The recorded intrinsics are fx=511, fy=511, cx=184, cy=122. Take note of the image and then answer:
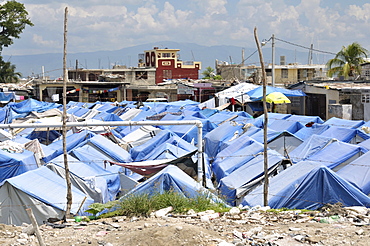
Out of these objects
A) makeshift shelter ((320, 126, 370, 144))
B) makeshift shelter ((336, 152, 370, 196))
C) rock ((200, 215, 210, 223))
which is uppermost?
makeshift shelter ((320, 126, 370, 144))

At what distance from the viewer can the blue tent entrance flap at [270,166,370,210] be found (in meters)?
10.1

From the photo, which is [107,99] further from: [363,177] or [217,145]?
[363,177]

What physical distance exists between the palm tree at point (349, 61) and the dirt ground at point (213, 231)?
25936 millimetres

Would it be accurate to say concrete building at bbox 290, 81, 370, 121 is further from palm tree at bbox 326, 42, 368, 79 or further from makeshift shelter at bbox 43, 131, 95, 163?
makeshift shelter at bbox 43, 131, 95, 163

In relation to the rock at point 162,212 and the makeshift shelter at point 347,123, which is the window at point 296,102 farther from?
the rock at point 162,212

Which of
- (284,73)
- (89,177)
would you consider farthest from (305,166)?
(284,73)

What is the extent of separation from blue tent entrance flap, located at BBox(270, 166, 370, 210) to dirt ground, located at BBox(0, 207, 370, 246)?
133 cm

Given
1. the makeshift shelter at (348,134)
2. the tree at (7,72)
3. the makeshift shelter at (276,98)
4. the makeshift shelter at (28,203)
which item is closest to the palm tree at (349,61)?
the makeshift shelter at (276,98)

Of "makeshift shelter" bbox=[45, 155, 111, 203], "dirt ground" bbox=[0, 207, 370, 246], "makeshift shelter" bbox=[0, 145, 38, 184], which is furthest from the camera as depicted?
"makeshift shelter" bbox=[0, 145, 38, 184]

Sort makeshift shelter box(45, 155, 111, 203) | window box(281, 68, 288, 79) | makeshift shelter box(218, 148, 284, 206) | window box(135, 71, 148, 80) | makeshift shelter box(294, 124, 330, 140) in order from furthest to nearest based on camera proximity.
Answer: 1. window box(135, 71, 148, 80)
2. window box(281, 68, 288, 79)
3. makeshift shelter box(294, 124, 330, 140)
4. makeshift shelter box(45, 155, 111, 203)
5. makeshift shelter box(218, 148, 284, 206)

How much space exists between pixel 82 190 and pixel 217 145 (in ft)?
25.8

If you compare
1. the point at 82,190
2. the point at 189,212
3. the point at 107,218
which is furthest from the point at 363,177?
the point at 82,190

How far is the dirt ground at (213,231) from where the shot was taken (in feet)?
22.9

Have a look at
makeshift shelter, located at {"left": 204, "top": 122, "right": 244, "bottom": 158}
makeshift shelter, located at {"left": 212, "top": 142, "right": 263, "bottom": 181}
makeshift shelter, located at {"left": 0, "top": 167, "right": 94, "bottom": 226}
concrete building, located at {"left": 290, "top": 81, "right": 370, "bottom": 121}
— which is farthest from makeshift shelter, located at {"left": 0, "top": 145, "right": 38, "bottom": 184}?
concrete building, located at {"left": 290, "top": 81, "right": 370, "bottom": 121}
